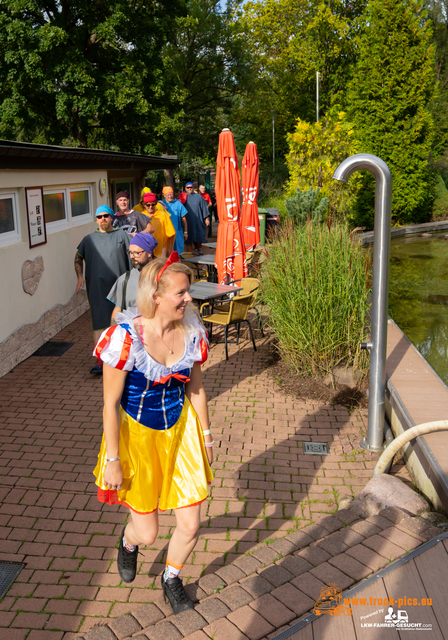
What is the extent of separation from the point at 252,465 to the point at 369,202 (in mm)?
18312

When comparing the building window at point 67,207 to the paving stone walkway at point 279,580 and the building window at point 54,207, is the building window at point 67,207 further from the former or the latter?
the paving stone walkway at point 279,580

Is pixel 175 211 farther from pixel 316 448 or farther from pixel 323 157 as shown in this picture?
pixel 323 157

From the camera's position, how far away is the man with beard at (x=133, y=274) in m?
4.87

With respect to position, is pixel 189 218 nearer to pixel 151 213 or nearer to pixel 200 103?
pixel 151 213

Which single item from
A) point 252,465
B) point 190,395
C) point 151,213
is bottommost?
point 252,465

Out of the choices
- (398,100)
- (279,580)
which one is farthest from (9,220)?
(398,100)

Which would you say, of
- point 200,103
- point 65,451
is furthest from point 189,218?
point 200,103

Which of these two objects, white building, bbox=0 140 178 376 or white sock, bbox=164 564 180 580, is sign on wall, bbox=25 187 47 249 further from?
white sock, bbox=164 564 180 580

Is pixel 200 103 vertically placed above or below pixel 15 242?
above

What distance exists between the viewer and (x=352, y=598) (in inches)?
107

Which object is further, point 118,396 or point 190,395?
point 190,395

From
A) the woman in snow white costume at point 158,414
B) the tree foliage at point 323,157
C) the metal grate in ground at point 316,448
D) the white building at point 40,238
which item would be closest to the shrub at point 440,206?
the tree foliage at point 323,157

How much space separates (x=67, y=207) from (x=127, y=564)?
7.64 metres

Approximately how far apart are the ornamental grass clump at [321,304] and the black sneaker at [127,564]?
3.43 m
